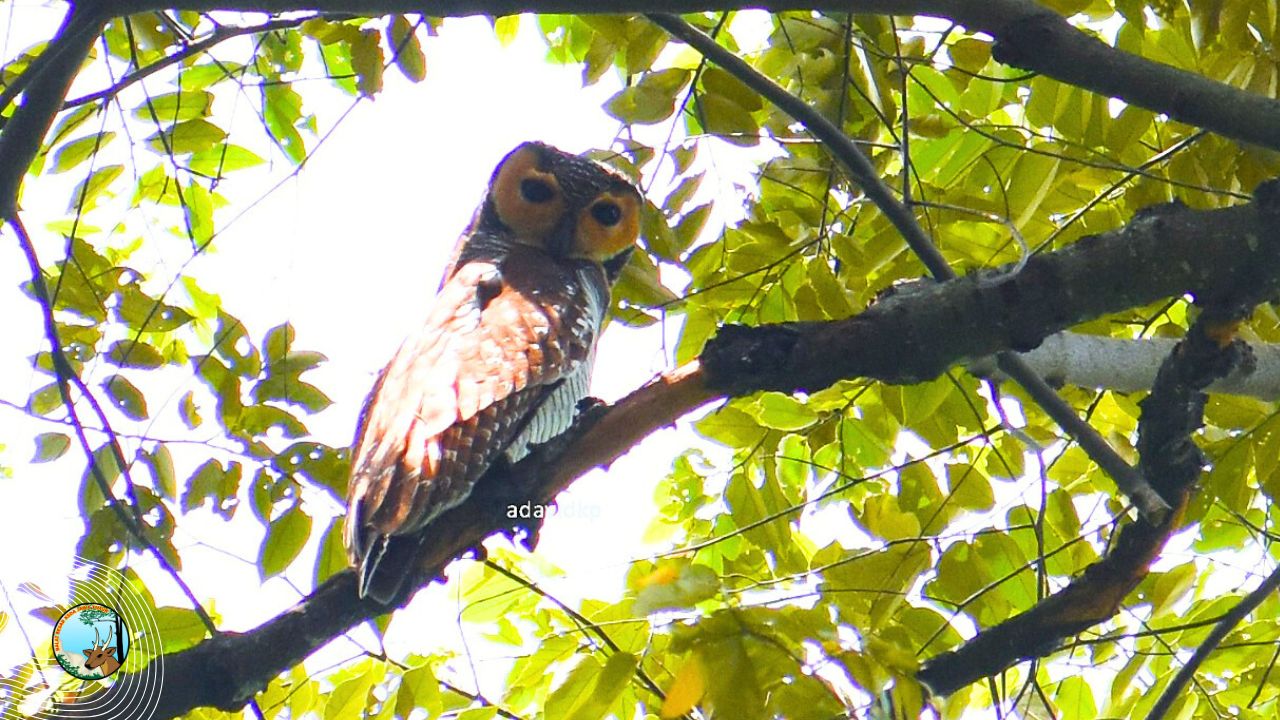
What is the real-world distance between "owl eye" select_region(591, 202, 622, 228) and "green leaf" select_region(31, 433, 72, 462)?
188 cm

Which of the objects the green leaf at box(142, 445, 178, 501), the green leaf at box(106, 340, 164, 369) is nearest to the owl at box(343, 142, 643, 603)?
the green leaf at box(142, 445, 178, 501)

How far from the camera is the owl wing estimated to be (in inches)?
90.0

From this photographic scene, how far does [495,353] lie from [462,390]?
0.20 meters

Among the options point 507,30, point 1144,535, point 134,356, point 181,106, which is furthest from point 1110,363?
point 181,106

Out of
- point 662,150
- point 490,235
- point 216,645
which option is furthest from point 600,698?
point 490,235

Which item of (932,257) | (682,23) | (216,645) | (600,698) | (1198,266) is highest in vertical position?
(682,23)

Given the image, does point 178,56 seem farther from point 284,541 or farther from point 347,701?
Result: point 347,701

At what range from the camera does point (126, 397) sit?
7.87 feet

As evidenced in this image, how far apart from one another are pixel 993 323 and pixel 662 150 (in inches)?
43.0

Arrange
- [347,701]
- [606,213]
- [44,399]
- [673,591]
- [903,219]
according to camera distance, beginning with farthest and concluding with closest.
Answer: [606,213]
[44,399]
[347,701]
[903,219]
[673,591]

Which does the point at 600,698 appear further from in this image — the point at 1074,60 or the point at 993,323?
the point at 1074,60

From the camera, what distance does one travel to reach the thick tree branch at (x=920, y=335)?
1.81 m

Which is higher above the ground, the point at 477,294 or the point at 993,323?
the point at 477,294

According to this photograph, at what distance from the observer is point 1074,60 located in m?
1.64
